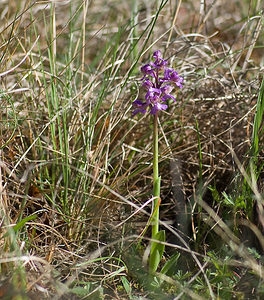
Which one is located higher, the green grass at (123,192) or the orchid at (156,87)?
the orchid at (156,87)

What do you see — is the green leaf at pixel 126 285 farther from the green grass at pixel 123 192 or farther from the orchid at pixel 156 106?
the orchid at pixel 156 106

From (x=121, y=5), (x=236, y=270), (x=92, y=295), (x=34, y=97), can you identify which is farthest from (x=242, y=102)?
(x=121, y=5)

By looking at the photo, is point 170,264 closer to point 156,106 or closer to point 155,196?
point 155,196

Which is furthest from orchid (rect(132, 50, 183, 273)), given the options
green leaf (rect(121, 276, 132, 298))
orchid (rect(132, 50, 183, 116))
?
green leaf (rect(121, 276, 132, 298))

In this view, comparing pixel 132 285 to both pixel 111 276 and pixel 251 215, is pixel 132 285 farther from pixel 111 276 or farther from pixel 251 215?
pixel 251 215

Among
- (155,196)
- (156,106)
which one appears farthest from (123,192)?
(156,106)

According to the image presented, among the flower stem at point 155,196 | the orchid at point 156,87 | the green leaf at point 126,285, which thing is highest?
the orchid at point 156,87

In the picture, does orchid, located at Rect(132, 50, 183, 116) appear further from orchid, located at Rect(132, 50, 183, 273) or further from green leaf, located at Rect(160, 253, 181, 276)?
green leaf, located at Rect(160, 253, 181, 276)

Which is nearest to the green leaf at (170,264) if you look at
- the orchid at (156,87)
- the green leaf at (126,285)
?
the green leaf at (126,285)
